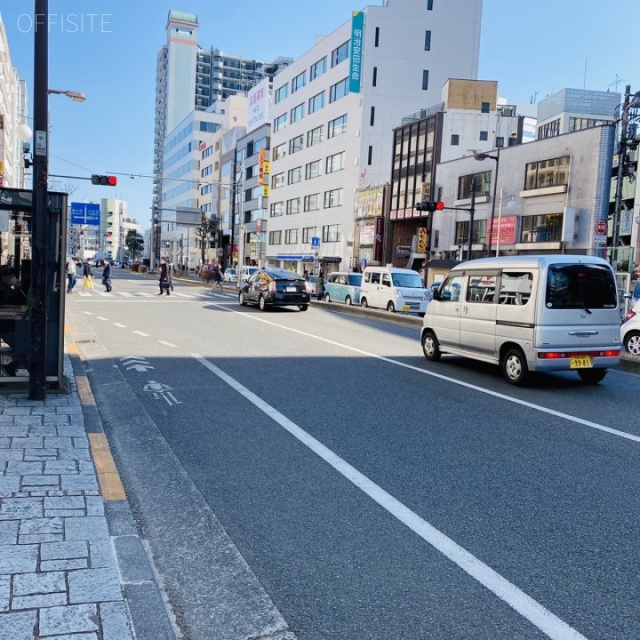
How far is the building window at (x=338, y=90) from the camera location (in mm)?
59625

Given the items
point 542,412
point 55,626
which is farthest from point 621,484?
point 55,626

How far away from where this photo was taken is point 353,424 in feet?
22.3

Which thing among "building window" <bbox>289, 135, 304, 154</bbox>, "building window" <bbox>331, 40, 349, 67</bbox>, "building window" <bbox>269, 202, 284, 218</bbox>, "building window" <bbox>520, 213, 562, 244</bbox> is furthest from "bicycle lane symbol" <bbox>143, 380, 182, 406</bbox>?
"building window" <bbox>269, 202, 284, 218</bbox>

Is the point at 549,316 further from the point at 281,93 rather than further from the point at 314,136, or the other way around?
the point at 281,93

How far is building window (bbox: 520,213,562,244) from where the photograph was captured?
119ft

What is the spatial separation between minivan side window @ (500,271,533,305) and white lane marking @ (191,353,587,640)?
461cm

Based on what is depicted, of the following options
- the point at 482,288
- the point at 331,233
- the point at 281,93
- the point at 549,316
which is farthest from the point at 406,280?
the point at 281,93

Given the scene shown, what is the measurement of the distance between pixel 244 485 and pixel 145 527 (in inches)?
37.8

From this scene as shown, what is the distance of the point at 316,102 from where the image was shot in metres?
65.9

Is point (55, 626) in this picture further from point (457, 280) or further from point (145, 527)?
point (457, 280)

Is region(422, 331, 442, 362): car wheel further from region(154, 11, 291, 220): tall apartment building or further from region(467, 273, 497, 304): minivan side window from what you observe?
region(154, 11, 291, 220): tall apartment building

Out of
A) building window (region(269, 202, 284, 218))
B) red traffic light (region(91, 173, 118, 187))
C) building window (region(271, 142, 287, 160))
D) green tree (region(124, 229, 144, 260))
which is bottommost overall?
green tree (region(124, 229, 144, 260))

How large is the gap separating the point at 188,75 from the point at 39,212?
140 metres

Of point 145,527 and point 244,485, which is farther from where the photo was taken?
point 244,485
